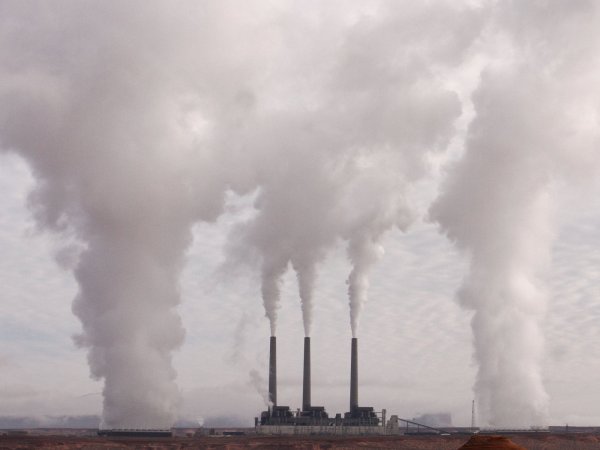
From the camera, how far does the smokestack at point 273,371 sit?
179500 mm

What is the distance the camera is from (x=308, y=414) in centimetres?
18488

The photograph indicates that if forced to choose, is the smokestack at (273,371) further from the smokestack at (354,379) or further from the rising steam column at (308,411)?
the smokestack at (354,379)

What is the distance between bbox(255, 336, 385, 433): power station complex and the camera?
180125 mm

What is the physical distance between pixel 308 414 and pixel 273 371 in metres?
11.2

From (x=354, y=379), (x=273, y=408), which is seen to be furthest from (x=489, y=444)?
(x=273, y=408)

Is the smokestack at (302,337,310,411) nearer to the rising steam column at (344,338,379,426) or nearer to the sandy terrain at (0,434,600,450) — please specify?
the rising steam column at (344,338,379,426)

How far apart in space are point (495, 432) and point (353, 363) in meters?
29.2

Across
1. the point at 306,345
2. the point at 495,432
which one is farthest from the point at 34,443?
the point at 495,432

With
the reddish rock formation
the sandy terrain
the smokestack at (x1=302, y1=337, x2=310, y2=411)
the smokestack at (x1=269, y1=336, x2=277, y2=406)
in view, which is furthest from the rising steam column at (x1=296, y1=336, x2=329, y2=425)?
the reddish rock formation

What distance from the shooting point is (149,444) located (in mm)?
131000

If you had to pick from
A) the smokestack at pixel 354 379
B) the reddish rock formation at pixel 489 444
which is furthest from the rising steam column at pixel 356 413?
the reddish rock formation at pixel 489 444

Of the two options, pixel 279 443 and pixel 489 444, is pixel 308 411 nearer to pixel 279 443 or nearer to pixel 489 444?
pixel 279 443

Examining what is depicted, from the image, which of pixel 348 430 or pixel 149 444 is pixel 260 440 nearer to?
pixel 149 444

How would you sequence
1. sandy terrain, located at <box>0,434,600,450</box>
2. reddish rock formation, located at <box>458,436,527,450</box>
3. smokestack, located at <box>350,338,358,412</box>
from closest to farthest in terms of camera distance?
reddish rock formation, located at <box>458,436,527,450</box>, sandy terrain, located at <box>0,434,600,450</box>, smokestack, located at <box>350,338,358,412</box>
